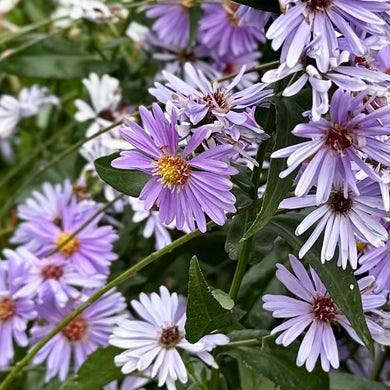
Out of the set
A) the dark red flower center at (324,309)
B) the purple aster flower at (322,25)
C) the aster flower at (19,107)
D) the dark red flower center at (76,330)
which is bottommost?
the dark red flower center at (76,330)

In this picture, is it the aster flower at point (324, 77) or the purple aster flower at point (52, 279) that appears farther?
the purple aster flower at point (52, 279)

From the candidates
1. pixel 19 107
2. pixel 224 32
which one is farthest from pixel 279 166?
pixel 19 107

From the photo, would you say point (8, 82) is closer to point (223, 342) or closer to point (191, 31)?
point (191, 31)

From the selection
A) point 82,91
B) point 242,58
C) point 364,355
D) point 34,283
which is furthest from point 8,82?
point 364,355

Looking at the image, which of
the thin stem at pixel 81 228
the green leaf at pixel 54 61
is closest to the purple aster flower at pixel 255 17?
the thin stem at pixel 81 228

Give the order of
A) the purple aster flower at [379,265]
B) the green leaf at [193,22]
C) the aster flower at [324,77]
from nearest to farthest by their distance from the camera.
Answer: the aster flower at [324,77] → the purple aster flower at [379,265] → the green leaf at [193,22]

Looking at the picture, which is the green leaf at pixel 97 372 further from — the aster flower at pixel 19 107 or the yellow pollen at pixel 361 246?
the aster flower at pixel 19 107

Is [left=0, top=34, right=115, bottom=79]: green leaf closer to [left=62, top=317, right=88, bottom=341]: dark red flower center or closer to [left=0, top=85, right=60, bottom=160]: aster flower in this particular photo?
[left=0, top=85, right=60, bottom=160]: aster flower
